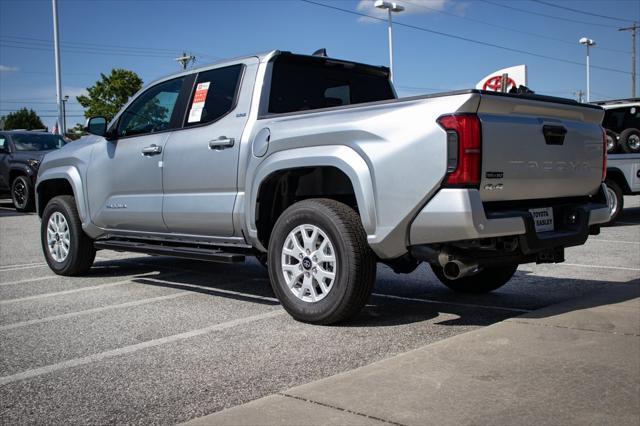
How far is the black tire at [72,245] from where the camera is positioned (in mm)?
7391

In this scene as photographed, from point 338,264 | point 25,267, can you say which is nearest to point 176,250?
point 338,264

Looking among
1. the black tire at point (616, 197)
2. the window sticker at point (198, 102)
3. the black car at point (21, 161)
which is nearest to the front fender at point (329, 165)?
the window sticker at point (198, 102)

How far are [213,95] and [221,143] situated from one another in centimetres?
61

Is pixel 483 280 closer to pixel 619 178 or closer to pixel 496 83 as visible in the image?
pixel 496 83

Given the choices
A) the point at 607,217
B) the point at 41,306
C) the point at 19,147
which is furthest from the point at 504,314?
the point at 19,147

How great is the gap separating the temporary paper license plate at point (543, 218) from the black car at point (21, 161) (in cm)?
1453

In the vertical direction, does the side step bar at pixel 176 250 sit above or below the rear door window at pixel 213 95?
below

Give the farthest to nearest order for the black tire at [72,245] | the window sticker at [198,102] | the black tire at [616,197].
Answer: the black tire at [616,197]
the black tire at [72,245]
the window sticker at [198,102]

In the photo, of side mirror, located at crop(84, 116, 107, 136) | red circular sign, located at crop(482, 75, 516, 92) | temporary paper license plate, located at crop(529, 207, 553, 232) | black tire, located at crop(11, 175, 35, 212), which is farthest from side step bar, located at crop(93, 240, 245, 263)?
black tire, located at crop(11, 175, 35, 212)

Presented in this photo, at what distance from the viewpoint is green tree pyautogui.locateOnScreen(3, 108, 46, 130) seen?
105m

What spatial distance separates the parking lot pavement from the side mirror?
1584mm

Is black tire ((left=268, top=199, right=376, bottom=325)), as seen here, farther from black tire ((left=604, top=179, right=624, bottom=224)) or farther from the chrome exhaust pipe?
black tire ((left=604, top=179, right=624, bottom=224))

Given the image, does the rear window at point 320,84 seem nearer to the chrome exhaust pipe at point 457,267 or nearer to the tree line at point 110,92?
the chrome exhaust pipe at point 457,267

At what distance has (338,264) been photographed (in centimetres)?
474
